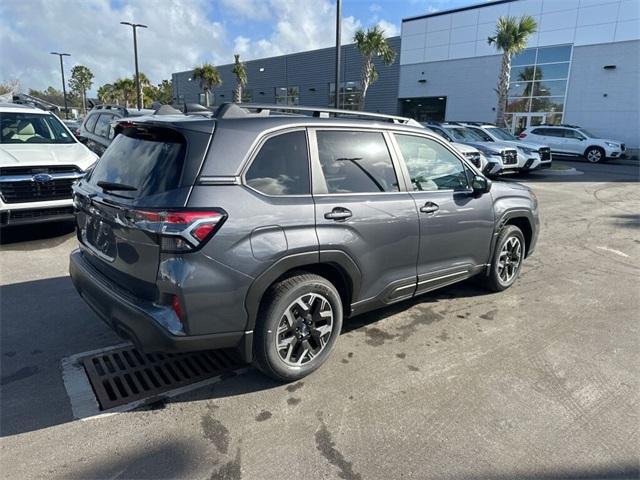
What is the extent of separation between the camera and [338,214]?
3.03 meters

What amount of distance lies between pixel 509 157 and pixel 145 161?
13.5m

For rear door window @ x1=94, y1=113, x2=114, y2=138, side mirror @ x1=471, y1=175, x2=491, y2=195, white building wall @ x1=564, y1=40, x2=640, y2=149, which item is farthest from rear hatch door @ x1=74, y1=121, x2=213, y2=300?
white building wall @ x1=564, y1=40, x2=640, y2=149

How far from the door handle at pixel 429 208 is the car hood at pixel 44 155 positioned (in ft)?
17.1

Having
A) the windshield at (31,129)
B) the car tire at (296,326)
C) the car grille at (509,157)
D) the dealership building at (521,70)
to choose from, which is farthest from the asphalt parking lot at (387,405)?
the dealership building at (521,70)

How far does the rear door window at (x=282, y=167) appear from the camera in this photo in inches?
108

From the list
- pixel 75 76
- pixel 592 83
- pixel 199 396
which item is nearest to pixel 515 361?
pixel 199 396

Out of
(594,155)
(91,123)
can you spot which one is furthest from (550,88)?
(91,123)

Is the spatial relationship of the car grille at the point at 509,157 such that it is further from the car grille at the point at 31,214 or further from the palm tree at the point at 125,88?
the palm tree at the point at 125,88

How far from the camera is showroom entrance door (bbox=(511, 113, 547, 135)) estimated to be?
28.0 m

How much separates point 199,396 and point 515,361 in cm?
244

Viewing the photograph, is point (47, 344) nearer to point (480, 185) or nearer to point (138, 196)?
point (138, 196)

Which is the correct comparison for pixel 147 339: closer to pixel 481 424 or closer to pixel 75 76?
pixel 481 424

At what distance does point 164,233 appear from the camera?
2408 mm

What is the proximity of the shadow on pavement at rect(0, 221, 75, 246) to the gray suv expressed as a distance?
3.75 meters
